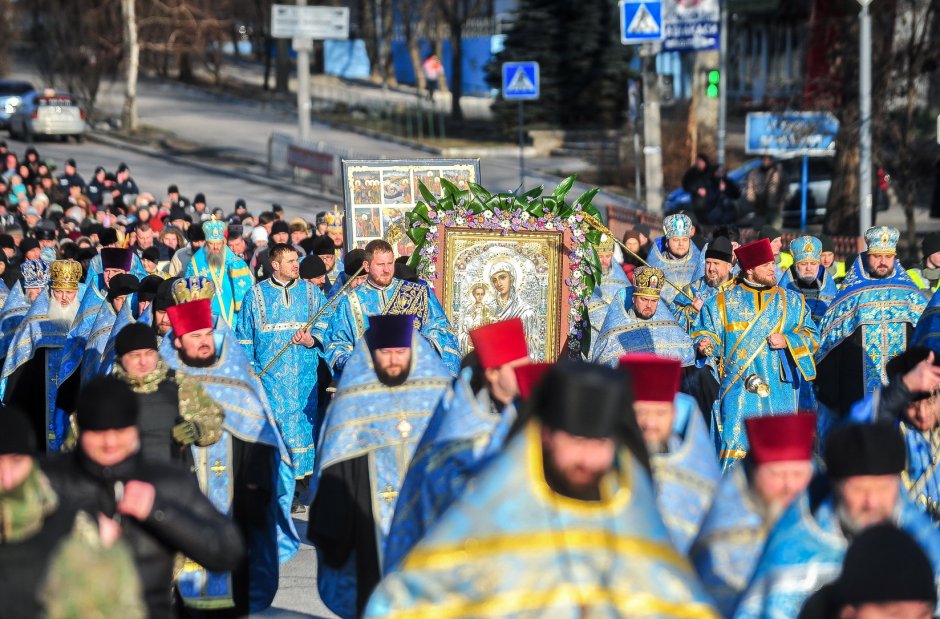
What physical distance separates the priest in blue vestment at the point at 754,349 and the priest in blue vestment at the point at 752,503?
5738 millimetres

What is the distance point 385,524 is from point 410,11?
51.8 metres

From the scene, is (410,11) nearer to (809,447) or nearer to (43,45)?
(43,45)

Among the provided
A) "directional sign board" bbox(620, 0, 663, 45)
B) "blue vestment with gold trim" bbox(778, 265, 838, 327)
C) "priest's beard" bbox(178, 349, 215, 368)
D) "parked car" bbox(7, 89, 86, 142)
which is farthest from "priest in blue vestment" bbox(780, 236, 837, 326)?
"parked car" bbox(7, 89, 86, 142)

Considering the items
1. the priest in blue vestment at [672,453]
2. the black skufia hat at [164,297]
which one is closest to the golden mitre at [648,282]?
the black skufia hat at [164,297]

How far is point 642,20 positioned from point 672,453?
55.4 ft

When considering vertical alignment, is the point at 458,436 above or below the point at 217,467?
above

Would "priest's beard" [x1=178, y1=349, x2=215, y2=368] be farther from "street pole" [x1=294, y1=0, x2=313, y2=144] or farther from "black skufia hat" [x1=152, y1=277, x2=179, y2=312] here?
"street pole" [x1=294, y1=0, x2=313, y2=144]

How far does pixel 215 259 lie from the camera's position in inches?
546

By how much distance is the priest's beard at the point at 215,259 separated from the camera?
45.4 ft

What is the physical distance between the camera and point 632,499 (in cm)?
437

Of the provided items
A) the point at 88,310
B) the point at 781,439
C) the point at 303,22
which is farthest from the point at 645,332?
the point at 303,22

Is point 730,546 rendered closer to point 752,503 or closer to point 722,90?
point 752,503

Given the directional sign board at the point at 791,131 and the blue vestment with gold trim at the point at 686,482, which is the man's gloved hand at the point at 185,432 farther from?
the directional sign board at the point at 791,131

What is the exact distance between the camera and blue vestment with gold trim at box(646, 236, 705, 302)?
46.1 ft
